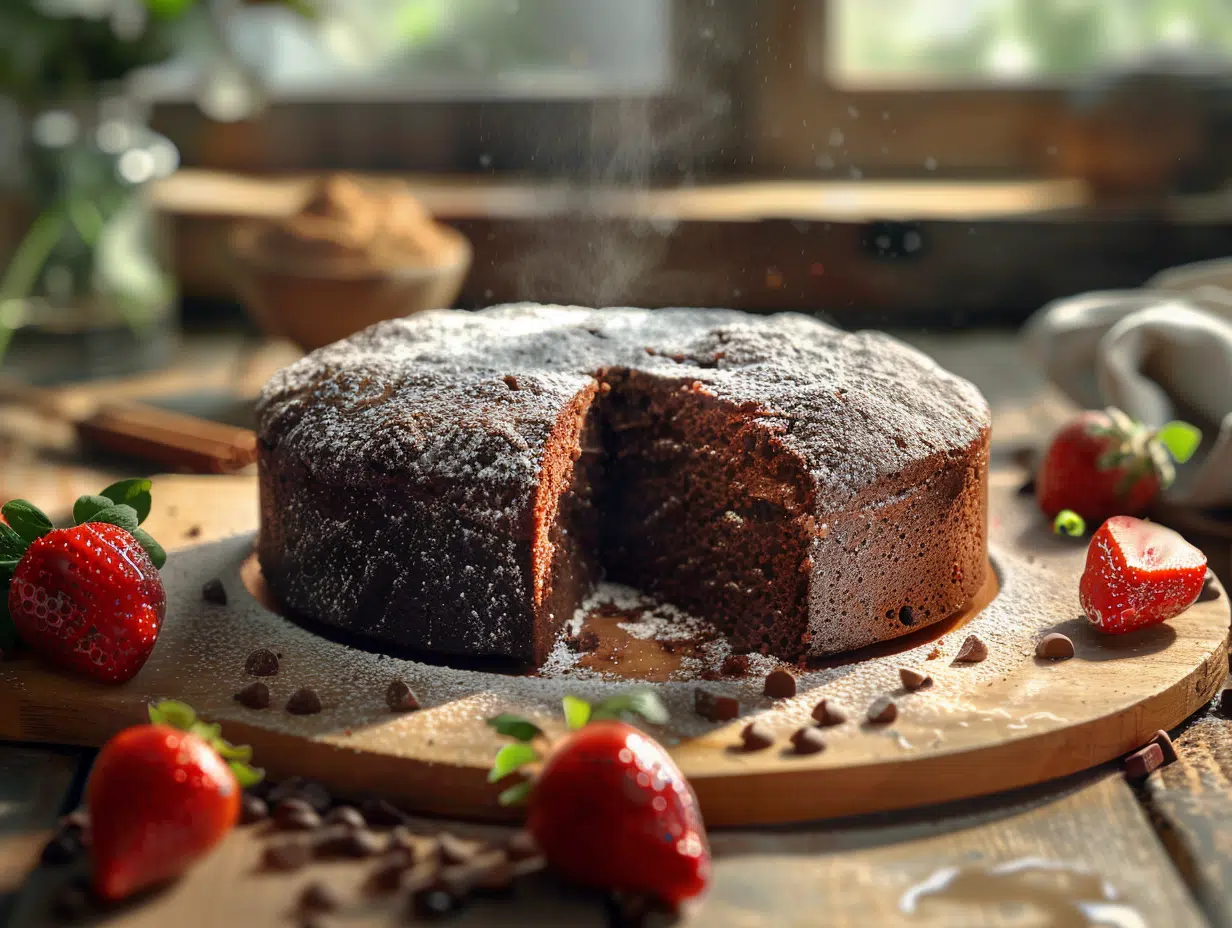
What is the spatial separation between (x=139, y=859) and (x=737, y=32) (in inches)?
181

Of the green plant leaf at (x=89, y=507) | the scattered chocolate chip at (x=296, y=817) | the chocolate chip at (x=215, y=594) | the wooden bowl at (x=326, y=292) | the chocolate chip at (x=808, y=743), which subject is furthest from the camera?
the wooden bowl at (x=326, y=292)

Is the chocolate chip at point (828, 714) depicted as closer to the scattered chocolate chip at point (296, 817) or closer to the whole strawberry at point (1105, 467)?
the scattered chocolate chip at point (296, 817)

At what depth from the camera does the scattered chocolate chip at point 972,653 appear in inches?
95.6

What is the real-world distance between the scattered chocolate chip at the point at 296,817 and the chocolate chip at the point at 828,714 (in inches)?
30.7

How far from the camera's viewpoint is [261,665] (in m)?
2.38

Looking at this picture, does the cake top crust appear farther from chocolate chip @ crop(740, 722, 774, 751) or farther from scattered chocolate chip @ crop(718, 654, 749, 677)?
chocolate chip @ crop(740, 722, 774, 751)

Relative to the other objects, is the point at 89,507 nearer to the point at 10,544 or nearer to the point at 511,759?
the point at 10,544

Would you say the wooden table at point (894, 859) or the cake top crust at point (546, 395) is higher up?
the cake top crust at point (546, 395)

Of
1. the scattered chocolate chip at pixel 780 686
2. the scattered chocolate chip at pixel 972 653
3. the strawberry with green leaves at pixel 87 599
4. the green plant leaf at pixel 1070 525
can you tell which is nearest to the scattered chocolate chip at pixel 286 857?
the strawberry with green leaves at pixel 87 599

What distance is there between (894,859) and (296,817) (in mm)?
851

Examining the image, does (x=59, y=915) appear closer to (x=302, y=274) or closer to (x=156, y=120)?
(x=302, y=274)

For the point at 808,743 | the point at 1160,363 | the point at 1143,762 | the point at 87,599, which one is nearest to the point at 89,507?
the point at 87,599

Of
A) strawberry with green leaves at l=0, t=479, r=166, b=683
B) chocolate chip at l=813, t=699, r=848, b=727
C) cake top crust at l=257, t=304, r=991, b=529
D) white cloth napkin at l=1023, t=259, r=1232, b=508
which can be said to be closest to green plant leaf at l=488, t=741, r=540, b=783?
chocolate chip at l=813, t=699, r=848, b=727

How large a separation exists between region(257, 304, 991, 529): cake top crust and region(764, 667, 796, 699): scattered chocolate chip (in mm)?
355
